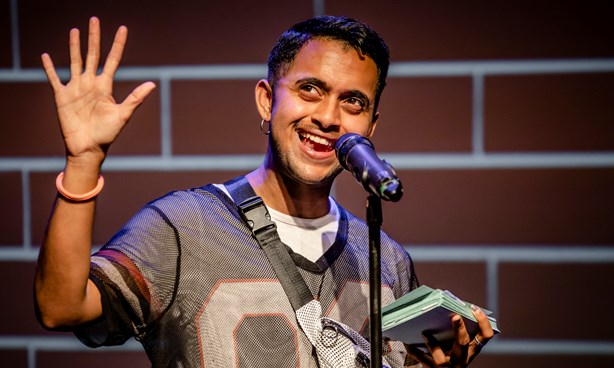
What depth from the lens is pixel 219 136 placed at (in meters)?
2.88

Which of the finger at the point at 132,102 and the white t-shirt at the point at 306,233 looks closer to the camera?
the finger at the point at 132,102

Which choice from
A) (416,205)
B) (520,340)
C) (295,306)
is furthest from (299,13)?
(520,340)

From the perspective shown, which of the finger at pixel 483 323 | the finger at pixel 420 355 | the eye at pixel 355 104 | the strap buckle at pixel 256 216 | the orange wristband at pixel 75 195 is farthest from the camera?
the eye at pixel 355 104

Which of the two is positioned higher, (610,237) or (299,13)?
(299,13)

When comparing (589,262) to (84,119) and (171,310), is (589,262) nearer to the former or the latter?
(171,310)

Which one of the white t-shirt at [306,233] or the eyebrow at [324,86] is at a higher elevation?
the eyebrow at [324,86]

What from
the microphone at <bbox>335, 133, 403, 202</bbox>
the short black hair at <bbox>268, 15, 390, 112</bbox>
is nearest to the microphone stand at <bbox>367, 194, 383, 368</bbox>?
the microphone at <bbox>335, 133, 403, 202</bbox>

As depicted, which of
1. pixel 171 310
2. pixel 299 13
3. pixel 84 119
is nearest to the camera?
pixel 84 119

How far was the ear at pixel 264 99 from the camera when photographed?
2293mm

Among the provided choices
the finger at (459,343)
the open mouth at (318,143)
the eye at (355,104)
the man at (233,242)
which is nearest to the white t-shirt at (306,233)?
the man at (233,242)

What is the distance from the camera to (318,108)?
2.13 meters

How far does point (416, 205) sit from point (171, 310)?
4.16 feet

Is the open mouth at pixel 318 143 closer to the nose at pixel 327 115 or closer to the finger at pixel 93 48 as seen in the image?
the nose at pixel 327 115

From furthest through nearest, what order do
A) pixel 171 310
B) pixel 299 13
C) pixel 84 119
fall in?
pixel 299 13 → pixel 171 310 → pixel 84 119
